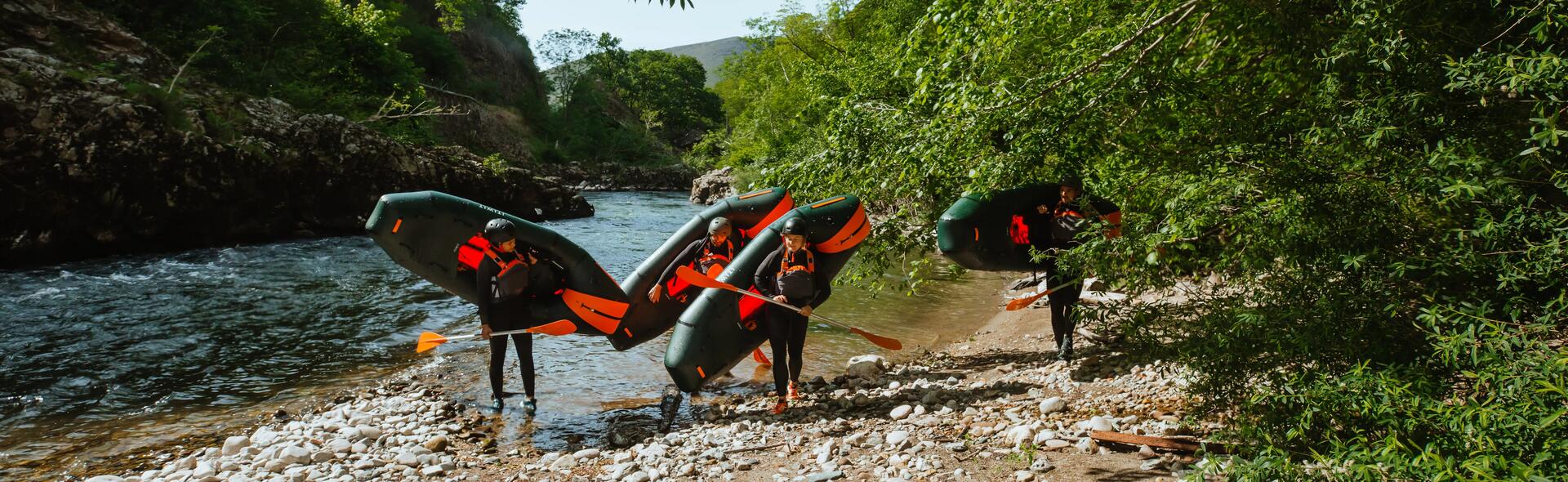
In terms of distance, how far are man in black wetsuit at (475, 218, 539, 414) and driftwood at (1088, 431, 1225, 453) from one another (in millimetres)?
3974

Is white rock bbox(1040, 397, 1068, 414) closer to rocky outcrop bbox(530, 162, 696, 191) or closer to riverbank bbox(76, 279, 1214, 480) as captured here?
riverbank bbox(76, 279, 1214, 480)

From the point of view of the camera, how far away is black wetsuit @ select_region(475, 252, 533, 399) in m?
6.05

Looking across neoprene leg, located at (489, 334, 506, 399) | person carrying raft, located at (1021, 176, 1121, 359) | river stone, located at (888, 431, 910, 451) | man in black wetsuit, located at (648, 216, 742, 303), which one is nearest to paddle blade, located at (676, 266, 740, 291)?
man in black wetsuit, located at (648, 216, 742, 303)

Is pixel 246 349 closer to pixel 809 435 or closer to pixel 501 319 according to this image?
pixel 501 319

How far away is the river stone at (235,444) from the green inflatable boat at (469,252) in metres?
1.68

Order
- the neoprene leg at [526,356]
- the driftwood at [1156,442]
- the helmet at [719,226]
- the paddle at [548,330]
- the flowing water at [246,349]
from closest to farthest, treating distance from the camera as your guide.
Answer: the driftwood at [1156,442]
the flowing water at [246,349]
the neoprene leg at [526,356]
the paddle at [548,330]
the helmet at [719,226]

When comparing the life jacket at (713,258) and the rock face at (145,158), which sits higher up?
the rock face at (145,158)

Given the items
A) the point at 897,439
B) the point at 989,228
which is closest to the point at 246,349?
the point at 897,439

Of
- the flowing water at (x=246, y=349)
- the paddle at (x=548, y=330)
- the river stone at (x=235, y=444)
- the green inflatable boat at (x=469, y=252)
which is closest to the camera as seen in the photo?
the river stone at (x=235, y=444)

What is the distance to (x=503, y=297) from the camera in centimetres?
607

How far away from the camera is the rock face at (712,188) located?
1390 inches

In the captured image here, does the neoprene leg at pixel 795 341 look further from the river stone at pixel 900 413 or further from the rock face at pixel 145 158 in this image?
the rock face at pixel 145 158

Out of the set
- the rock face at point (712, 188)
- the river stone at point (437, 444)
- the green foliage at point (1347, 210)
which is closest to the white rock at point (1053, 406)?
the green foliage at point (1347, 210)

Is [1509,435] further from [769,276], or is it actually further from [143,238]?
[143,238]
